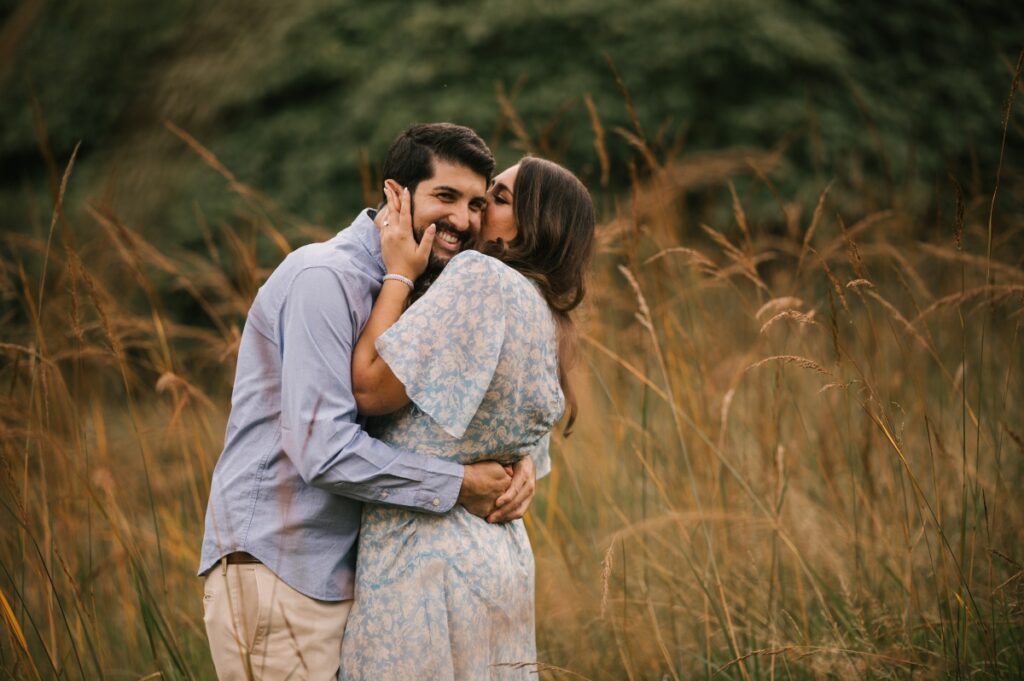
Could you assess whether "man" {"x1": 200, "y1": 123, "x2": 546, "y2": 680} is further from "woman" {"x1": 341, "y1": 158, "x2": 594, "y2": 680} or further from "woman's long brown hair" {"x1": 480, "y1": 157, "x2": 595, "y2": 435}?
"woman's long brown hair" {"x1": 480, "y1": 157, "x2": 595, "y2": 435}

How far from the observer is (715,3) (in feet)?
22.9

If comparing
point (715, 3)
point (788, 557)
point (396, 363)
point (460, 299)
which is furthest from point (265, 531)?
point (715, 3)

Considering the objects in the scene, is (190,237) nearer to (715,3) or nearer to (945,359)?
(715,3)

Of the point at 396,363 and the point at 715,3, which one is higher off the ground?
the point at 715,3

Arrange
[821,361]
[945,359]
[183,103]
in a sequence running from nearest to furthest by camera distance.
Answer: [183,103], [821,361], [945,359]

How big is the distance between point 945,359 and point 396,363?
3288mm

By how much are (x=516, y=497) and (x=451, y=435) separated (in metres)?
0.28

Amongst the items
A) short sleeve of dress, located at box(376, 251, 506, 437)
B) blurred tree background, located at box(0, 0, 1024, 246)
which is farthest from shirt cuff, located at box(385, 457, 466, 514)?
blurred tree background, located at box(0, 0, 1024, 246)

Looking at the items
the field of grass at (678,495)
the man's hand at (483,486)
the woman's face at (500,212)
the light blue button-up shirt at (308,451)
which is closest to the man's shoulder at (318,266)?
the light blue button-up shirt at (308,451)

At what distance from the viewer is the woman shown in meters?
1.92

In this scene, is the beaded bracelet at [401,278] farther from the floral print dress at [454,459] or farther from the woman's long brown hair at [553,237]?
the woman's long brown hair at [553,237]

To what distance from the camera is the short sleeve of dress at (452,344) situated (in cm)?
190

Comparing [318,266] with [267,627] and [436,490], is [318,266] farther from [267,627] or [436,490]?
[267,627]

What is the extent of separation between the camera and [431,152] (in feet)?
7.29
